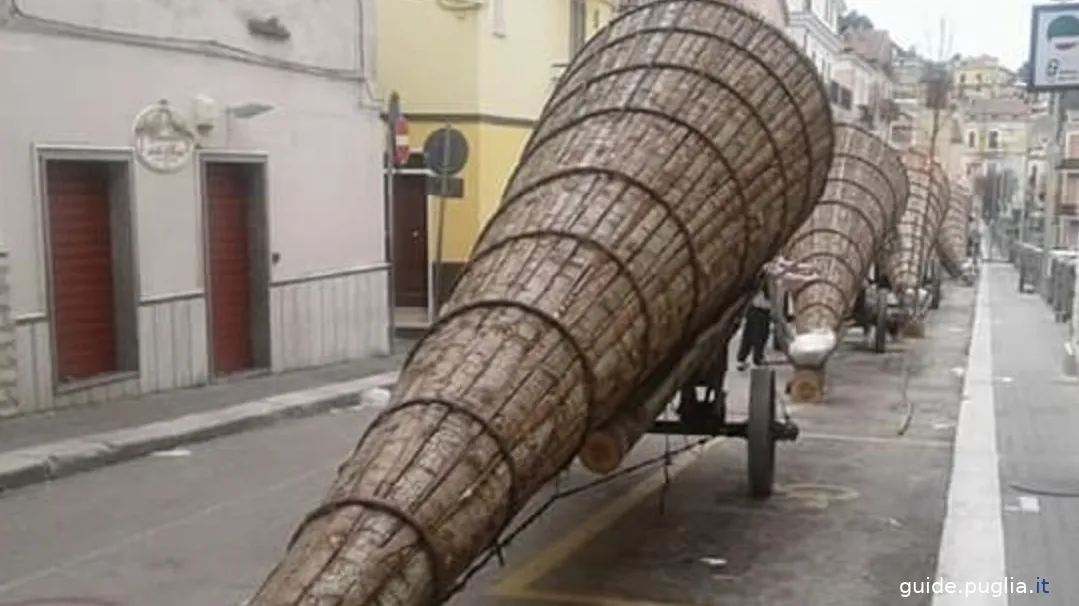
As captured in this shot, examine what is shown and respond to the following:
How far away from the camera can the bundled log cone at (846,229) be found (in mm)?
13055

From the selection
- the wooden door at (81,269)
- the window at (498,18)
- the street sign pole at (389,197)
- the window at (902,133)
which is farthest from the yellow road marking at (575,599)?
the window at (902,133)

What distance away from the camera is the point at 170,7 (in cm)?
1360

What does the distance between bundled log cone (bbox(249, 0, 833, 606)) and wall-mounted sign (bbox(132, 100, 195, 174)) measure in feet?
20.5

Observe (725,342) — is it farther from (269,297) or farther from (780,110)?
(269,297)

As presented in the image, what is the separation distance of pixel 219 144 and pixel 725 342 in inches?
300

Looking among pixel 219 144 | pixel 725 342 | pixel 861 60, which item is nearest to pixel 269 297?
pixel 219 144

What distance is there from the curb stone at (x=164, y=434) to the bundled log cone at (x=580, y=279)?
193 inches

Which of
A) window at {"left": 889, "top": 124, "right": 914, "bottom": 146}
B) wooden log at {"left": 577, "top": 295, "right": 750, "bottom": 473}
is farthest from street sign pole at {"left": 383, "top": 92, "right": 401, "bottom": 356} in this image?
window at {"left": 889, "top": 124, "right": 914, "bottom": 146}

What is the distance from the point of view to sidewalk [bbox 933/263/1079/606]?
7.67 meters

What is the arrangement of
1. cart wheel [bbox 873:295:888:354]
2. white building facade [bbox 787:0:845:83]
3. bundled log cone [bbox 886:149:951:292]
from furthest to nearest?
white building facade [bbox 787:0:845:83], bundled log cone [bbox 886:149:951:292], cart wheel [bbox 873:295:888:354]

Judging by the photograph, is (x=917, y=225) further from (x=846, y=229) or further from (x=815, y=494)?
(x=815, y=494)

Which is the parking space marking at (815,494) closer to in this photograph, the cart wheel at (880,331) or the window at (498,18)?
the cart wheel at (880,331)

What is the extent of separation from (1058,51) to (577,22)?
44.0ft

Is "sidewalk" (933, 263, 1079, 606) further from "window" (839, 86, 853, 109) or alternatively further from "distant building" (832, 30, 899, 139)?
"window" (839, 86, 853, 109)
